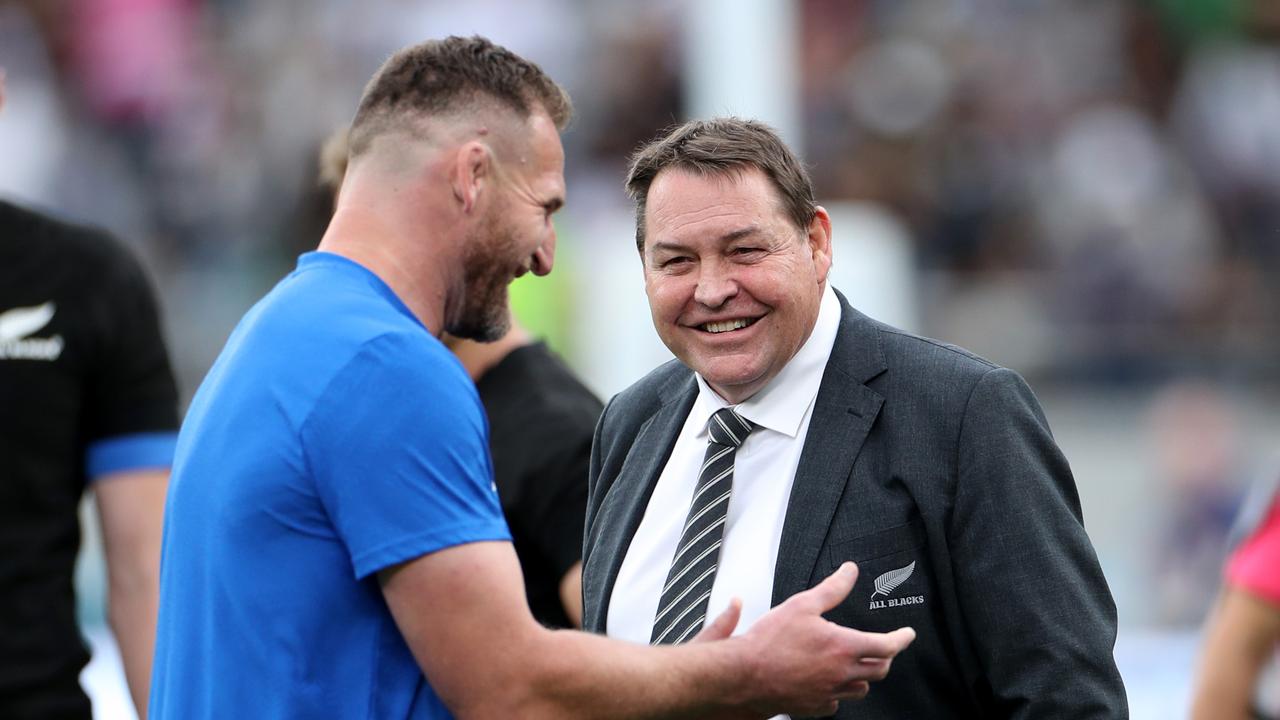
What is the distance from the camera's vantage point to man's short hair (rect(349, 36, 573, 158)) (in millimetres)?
2859

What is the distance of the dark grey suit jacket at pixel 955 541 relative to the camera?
2.72 m

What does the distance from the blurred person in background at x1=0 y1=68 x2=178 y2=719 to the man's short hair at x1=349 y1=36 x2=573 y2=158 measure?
1.13m

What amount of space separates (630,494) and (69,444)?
1290 mm

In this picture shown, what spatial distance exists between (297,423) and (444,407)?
0.22 metres

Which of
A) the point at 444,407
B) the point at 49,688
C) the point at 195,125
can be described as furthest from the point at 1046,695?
the point at 195,125

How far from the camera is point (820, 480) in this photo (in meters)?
2.91

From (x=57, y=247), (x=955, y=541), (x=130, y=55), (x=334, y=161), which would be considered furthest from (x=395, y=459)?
(x=130, y=55)

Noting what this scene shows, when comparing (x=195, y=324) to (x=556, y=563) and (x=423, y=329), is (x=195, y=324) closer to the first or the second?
(x=556, y=563)

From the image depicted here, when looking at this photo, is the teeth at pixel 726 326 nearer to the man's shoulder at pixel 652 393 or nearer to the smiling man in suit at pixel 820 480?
the smiling man in suit at pixel 820 480

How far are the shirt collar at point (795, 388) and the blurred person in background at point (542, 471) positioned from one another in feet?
2.25

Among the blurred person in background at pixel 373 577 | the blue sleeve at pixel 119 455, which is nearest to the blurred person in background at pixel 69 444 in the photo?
the blue sleeve at pixel 119 455

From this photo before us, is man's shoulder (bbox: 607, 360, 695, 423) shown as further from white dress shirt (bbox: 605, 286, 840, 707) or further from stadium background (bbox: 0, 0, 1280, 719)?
stadium background (bbox: 0, 0, 1280, 719)

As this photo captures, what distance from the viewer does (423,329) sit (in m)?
2.66

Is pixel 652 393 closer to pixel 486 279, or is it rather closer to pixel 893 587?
pixel 486 279
